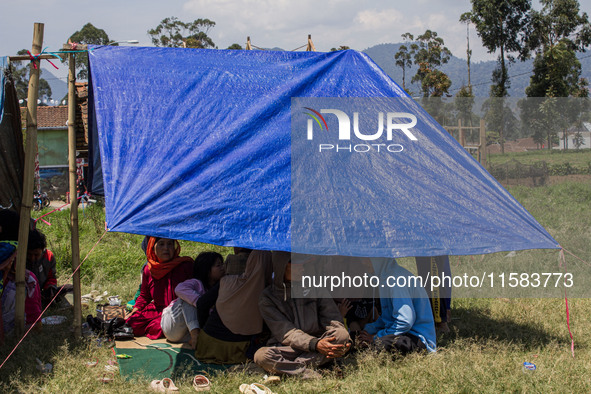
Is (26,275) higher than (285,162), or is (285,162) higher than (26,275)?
(285,162)

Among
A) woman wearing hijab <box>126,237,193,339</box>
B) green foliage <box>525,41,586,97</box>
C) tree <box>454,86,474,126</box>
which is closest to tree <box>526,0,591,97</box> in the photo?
green foliage <box>525,41,586,97</box>

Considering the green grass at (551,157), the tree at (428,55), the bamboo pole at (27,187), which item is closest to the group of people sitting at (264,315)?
the bamboo pole at (27,187)

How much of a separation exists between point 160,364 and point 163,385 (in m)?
0.52

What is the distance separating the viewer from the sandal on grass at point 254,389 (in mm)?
3316

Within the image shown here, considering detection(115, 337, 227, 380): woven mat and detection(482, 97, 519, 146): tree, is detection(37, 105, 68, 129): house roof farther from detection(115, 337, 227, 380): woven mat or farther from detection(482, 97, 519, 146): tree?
detection(115, 337, 227, 380): woven mat

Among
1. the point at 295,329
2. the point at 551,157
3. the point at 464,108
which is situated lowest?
the point at 295,329

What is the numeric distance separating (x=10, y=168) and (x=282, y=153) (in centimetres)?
257

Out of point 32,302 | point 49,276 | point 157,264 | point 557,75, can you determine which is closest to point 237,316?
point 157,264

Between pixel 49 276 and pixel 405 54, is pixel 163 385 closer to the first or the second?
pixel 49 276

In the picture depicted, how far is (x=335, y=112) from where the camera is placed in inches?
166

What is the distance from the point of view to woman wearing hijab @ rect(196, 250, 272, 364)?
3.87 m

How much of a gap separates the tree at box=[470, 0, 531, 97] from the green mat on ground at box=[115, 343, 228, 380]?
73.4ft

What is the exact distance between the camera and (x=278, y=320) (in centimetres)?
366

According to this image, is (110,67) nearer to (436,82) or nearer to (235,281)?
(235,281)
